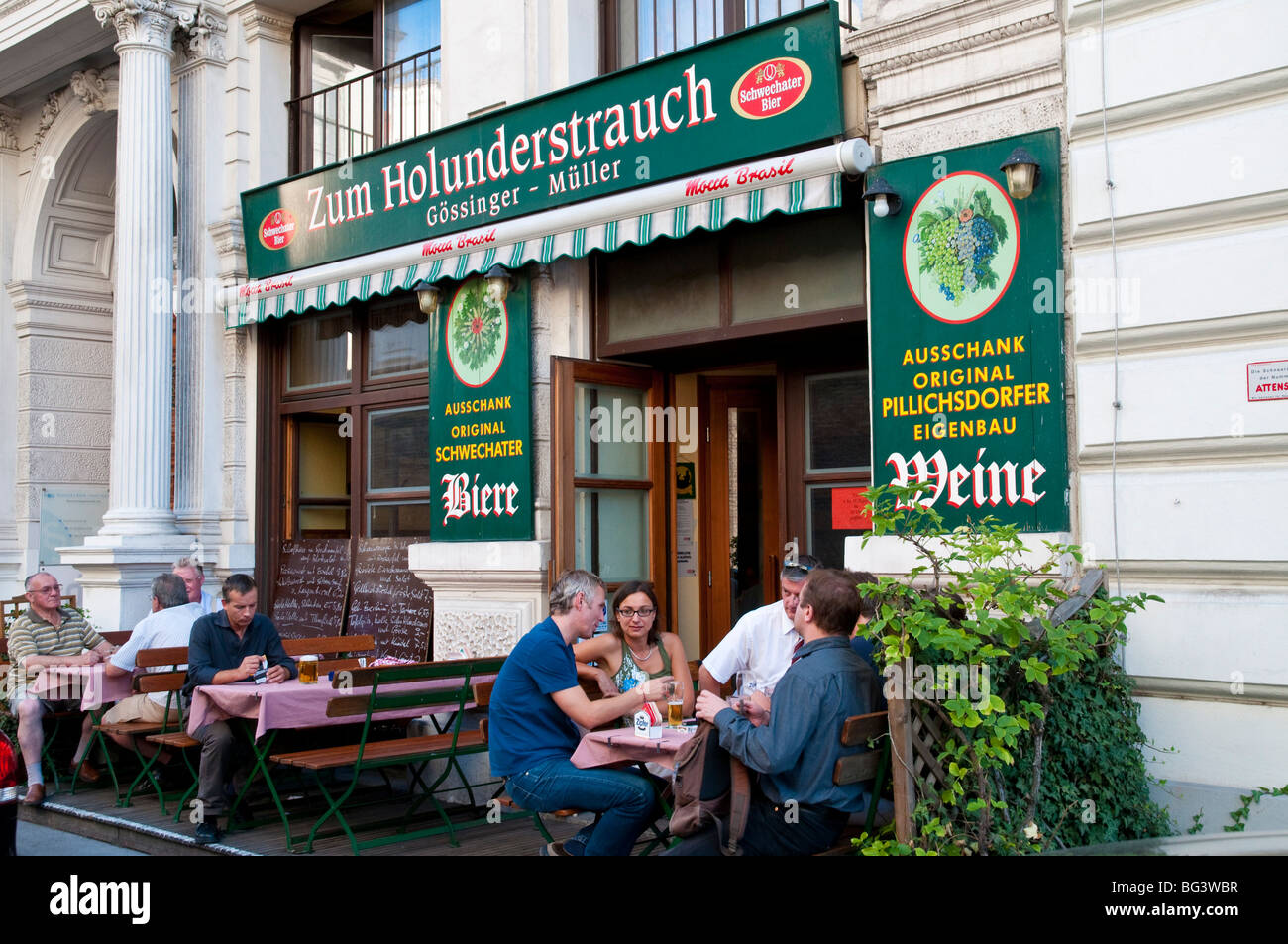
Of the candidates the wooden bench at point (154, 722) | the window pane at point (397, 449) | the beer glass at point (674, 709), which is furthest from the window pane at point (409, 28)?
the beer glass at point (674, 709)

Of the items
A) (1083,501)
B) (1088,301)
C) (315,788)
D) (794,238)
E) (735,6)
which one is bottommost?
(315,788)

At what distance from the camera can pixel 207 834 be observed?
6785 millimetres

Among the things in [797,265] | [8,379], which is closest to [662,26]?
[797,265]

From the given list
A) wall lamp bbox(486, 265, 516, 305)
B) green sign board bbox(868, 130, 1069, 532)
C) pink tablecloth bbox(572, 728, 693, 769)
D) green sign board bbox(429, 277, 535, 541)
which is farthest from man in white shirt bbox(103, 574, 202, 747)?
green sign board bbox(868, 130, 1069, 532)

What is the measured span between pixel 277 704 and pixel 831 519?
3.59 meters

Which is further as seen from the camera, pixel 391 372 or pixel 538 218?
pixel 391 372

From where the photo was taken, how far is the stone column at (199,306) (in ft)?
35.8

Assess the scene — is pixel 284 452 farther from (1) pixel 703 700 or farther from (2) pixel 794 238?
(1) pixel 703 700

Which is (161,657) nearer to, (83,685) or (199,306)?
(83,685)

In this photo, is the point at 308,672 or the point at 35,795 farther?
the point at 35,795

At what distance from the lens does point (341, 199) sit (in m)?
9.77

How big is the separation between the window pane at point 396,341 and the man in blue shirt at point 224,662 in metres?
2.94

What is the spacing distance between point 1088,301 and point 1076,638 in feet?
5.94

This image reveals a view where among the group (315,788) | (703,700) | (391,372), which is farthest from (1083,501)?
(391,372)
